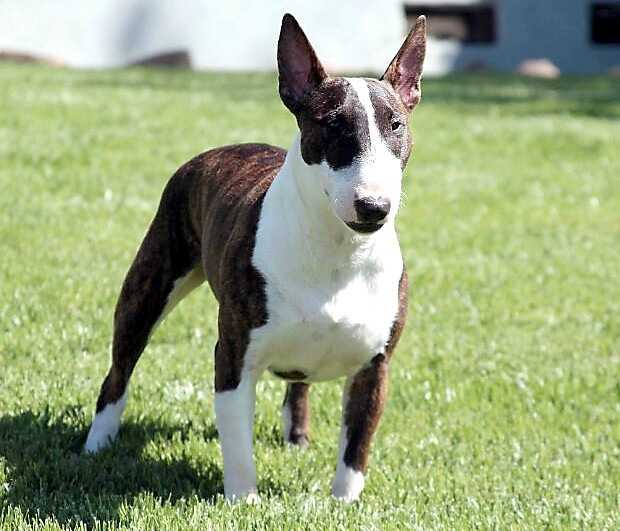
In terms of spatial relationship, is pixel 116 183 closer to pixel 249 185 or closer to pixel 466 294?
pixel 466 294

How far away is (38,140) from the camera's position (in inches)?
491

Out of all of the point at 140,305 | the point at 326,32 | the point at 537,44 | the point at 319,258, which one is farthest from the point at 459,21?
the point at 319,258

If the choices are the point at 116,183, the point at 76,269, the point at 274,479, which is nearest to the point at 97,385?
the point at 274,479

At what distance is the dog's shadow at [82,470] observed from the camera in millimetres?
4602

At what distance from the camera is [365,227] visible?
4082mm

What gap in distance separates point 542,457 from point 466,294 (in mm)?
2960

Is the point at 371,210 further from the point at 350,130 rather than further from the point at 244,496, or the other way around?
the point at 244,496

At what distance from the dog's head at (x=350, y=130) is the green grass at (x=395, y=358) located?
117 centimetres

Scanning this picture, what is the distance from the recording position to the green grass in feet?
16.0

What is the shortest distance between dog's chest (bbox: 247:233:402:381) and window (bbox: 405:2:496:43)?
2644 centimetres

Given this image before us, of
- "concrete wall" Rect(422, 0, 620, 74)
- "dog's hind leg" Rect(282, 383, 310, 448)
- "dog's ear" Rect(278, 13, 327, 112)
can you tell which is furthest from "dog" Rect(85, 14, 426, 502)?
"concrete wall" Rect(422, 0, 620, 74)

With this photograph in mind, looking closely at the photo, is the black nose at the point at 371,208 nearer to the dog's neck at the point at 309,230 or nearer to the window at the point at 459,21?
the dog's neck at the point at 309,230

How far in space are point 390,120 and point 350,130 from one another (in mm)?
167

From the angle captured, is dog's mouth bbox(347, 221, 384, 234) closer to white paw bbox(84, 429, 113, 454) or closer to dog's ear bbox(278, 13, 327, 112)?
dog's ear bbox(278, 13, 327, 112)
